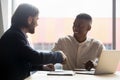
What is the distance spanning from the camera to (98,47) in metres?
2.79

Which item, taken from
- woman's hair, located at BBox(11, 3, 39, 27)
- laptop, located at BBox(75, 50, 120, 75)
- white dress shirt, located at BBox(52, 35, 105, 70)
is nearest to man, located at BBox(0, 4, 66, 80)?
woman's hair, located at BBox(11, 3, 39, 27)

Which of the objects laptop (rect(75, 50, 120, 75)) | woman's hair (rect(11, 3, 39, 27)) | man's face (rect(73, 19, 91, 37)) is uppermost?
woman's hair (rect(11, 3, 39, 27))

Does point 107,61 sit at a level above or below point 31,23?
below

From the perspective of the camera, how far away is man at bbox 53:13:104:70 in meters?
2.76

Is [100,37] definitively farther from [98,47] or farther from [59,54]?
[59,54]

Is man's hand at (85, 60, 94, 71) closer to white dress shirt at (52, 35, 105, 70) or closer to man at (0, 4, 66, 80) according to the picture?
white dress shirt at (52, 35, 105, 70)

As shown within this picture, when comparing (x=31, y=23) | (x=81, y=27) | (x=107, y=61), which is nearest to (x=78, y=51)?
(x=81, y=27)

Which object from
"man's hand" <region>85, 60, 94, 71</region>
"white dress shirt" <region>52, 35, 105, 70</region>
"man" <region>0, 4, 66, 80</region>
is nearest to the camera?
"man" <region>0, 4, 66, 80</region>

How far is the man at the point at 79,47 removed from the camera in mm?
2756

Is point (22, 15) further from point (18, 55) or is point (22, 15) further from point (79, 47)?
point (79, 47)

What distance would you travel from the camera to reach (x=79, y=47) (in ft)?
9.10

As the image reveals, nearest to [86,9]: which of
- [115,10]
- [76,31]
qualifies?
[115,10]

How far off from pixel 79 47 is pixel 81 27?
230mm

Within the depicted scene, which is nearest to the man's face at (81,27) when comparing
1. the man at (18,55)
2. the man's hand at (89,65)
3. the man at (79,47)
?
the man at (79,47)
